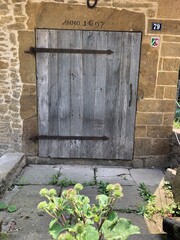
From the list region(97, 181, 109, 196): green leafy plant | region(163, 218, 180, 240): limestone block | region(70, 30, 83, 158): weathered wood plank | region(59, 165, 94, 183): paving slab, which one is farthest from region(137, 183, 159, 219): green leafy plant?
region(70, 30, 83, 158): weathered wood plank

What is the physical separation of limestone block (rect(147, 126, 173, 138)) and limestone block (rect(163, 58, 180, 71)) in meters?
0.84

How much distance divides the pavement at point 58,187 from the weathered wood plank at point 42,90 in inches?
13.9

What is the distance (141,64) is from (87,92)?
0.83m

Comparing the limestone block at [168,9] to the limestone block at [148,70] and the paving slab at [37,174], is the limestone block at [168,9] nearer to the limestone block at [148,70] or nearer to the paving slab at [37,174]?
the limestone block at [148,70]

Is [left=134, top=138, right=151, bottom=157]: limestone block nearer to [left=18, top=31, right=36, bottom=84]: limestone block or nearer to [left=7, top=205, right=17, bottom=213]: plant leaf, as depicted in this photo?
[left=18, top=31, right=36, bottom=84]: limestone block

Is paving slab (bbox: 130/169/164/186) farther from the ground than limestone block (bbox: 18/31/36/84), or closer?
closer

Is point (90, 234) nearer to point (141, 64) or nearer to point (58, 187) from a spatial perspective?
point (58, 187)

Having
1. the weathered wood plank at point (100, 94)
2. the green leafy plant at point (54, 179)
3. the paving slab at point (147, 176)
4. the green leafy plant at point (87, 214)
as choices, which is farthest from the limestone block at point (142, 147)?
the green leafy plant at point (87, 214)

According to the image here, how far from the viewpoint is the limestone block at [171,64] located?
351cm

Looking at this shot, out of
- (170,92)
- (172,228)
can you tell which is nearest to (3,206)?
(172,228)

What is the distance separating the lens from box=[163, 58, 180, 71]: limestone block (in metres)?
3.51

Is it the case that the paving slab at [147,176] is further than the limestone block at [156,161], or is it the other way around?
the limestone block at [156,161]

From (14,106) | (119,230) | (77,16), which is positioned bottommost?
(119,230)

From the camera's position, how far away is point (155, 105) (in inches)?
144
